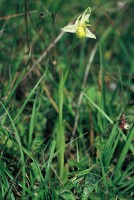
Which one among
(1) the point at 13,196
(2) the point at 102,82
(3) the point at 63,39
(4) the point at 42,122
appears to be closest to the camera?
(1) the point at 13,196

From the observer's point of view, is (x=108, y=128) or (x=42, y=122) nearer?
(x=108, y=128)

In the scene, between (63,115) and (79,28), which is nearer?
(79,28)

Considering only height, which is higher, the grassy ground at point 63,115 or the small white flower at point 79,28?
the small white flower at point 79,28

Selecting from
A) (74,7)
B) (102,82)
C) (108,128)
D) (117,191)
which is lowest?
(117,191)

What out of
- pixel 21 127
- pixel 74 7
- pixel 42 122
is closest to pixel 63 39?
pixel 74 7

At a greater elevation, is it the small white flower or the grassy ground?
the small white flower

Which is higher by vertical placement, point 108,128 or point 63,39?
point 63,39

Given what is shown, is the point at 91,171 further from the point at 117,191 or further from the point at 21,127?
the point at 21,127

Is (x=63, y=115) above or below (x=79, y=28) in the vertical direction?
below
